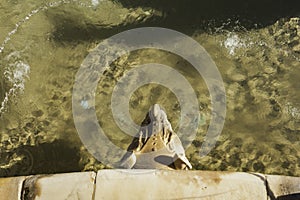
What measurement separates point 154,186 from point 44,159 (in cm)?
198

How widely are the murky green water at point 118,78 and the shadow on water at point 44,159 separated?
11 mm

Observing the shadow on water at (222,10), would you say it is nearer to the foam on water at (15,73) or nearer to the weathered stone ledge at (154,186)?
the foam on water at (15,73)

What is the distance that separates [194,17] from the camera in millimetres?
6109

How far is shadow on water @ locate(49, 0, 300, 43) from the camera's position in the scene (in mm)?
6023

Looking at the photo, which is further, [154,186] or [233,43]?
[233,43]

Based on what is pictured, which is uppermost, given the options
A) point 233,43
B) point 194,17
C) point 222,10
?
point 222,10

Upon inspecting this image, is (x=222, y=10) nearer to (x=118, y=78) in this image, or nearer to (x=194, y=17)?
(x=194, y=17)

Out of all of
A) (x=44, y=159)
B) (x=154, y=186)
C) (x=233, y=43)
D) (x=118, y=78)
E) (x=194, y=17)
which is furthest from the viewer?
(x=194, y=17)

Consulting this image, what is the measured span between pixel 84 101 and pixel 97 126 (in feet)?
1.21

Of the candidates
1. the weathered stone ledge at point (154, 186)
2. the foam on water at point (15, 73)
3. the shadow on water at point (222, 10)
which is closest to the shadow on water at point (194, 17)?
the shadow on water at point (222, 10)

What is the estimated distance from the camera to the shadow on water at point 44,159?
5.03m

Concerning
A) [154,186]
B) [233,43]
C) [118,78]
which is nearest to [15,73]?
[118,78]

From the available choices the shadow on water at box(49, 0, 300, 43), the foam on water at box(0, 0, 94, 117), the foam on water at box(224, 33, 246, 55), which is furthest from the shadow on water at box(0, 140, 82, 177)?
the foam on water at box(224, 33, 246, 55)

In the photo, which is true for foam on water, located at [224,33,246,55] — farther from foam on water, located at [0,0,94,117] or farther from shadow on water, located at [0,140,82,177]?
foam on water, located at [0,0,94,117]
